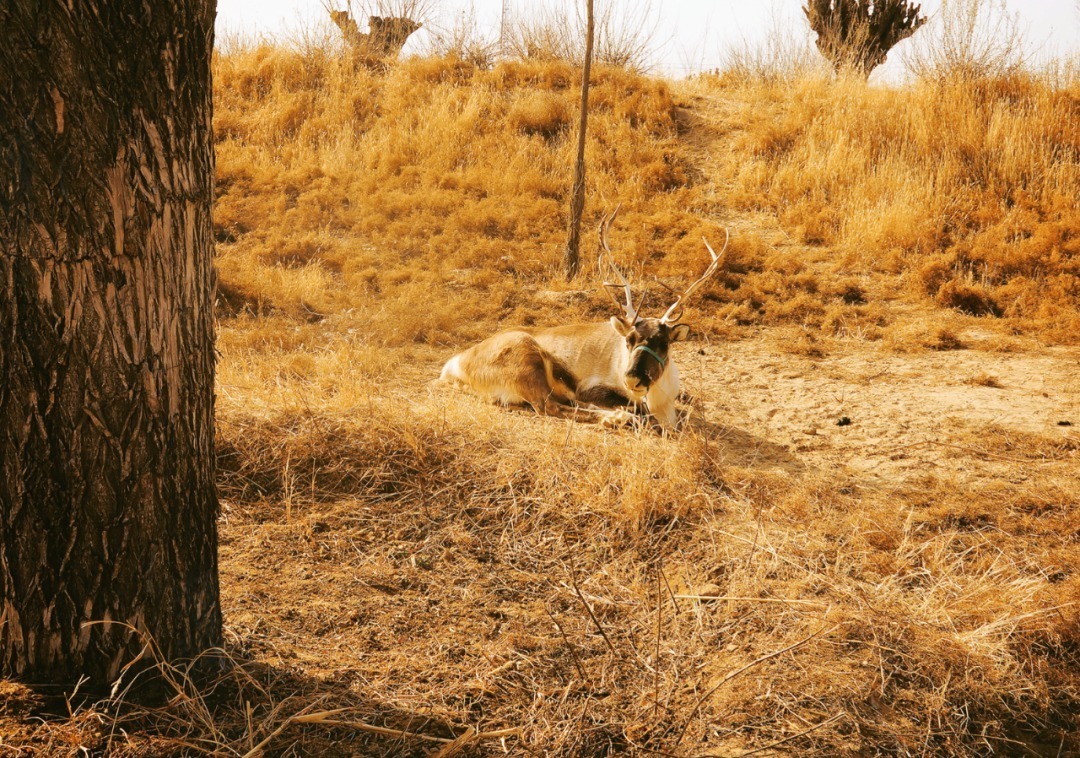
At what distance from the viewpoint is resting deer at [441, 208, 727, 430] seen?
6453 millimetres

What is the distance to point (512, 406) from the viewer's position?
22.4ft

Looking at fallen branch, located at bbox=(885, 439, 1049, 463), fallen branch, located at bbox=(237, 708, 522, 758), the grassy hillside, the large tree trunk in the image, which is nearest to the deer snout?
the grassy hillside

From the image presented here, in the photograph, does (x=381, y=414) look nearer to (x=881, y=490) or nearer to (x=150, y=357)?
(x=150, y=357)

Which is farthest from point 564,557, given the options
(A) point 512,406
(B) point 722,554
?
(A) point 512,406

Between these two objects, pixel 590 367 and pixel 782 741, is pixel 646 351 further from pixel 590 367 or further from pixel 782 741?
pixel 782 741

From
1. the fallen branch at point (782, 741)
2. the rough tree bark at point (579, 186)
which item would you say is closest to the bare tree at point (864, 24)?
the rough tree bark at point (579, 186)

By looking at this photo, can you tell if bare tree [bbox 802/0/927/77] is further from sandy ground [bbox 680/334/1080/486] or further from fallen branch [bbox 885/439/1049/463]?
fallen branch [bbox 885/439/1049/463]

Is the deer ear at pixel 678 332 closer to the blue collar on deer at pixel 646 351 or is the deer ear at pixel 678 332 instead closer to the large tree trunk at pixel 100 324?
the blue collar on deer at pixel 646 351

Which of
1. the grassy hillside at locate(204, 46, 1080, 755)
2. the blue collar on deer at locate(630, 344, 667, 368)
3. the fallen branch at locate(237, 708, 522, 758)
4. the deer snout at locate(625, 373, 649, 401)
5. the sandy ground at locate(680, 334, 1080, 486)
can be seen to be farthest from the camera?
the blue collar on deer at locate(630, 344, 667, 368)

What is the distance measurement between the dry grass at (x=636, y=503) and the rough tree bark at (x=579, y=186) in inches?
13.3

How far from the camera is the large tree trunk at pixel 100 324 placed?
2.26 metres

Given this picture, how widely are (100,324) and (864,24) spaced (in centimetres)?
1646

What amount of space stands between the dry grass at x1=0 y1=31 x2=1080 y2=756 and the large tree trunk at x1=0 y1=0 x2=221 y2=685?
309 millimetres

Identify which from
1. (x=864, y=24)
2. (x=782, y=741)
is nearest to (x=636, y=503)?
(x=782, y=741)
